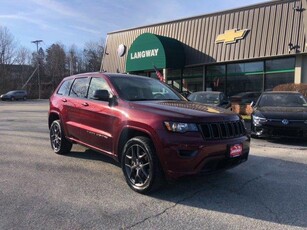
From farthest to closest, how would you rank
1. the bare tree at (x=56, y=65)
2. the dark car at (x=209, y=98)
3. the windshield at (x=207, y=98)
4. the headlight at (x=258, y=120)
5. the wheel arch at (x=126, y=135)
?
the bare tree at (x=56, y=65)
the windshield at (x=207, y=98)
the dark car at (x=209, y=98)
the headlight at (x=258, y=120)
the wheel arch at (x=126, y=135)

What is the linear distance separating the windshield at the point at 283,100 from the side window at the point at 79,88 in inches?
257

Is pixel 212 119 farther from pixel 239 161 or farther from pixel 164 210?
pixel 164 210

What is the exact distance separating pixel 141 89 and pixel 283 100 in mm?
6852

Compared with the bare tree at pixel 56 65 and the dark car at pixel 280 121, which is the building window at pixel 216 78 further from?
the bare tree at pixel 56 65

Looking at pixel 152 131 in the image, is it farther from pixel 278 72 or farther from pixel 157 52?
pixel 157 52

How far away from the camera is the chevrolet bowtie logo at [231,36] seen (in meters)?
19.5

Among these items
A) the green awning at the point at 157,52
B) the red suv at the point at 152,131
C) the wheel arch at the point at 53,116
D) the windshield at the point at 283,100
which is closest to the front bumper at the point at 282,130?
the windshield at the point at 283,100

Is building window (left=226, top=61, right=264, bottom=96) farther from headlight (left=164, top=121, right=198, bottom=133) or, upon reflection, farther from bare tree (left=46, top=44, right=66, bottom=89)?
bare tree (left=46, top=44, right=66, bottom=89)

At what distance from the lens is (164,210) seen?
4.45m

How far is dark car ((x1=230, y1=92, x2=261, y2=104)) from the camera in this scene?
19.7 metres

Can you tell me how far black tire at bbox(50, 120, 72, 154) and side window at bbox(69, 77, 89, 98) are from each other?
85 centimetres

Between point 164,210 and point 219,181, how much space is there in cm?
156

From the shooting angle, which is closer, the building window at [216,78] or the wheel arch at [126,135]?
the wheel arch at [126,135]

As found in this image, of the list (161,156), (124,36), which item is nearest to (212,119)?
(161,156)
